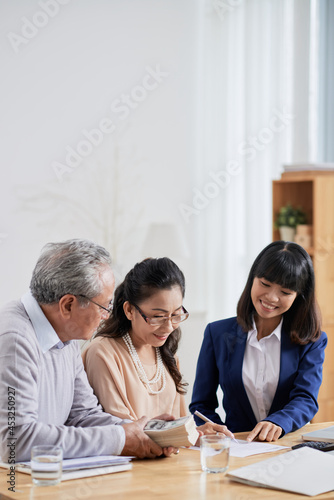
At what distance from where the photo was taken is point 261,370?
8.95ft

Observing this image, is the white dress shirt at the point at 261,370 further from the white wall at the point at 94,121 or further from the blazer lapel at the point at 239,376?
the white wall at the point at 94,121

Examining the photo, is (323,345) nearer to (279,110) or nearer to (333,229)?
(333,229)

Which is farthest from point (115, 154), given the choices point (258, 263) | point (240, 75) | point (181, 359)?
point (258, 263)

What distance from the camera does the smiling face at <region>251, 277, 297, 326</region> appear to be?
269 cm

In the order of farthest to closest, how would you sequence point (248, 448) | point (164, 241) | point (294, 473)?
1. point (164, 241)
2. point (248, 448)
3. point (294, 473)

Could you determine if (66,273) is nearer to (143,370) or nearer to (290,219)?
(143,370)

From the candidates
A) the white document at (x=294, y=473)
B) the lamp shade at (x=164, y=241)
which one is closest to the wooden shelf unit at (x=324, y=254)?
the lamp shade at (x=164, y=241)

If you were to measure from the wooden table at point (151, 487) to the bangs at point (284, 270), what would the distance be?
89 centimetres

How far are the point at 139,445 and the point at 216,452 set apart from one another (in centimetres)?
24

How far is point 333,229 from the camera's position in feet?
14.9

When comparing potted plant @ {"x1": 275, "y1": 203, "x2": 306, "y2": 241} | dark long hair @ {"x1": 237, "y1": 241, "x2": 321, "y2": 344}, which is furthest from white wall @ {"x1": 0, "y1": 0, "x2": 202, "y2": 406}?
dark long hair @ {"x1": 237, "y1": 241, "x2": 321, "y2": 344}

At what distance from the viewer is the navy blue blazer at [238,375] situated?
2.67 meters

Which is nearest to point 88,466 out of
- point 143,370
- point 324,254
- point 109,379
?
point 109,379

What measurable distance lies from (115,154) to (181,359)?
1.54 m
